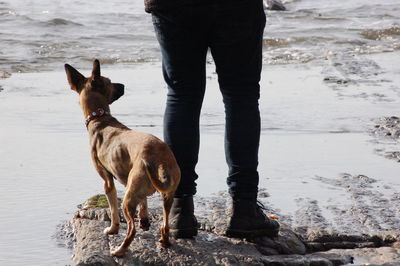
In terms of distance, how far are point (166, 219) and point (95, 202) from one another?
122 centimetres

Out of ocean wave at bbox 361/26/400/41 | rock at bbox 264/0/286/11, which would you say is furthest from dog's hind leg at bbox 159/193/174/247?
rock at bbox 264/0/286/11

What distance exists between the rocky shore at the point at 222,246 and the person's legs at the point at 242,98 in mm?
129

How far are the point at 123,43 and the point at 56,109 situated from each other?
6557 mm

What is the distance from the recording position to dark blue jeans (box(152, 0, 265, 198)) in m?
4.14

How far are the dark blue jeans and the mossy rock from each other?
0.92m

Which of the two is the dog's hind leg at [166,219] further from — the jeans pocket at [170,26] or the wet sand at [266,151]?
the jeans pocket at [170,26]

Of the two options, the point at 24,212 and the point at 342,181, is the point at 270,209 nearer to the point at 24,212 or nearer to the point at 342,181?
the point at 342,181

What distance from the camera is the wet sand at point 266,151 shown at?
492 centimetres

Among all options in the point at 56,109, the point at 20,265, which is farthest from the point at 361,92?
the point at 20,265

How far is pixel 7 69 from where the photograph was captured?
37.0ft

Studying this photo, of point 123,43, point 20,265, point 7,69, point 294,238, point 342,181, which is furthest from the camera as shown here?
point 123,43

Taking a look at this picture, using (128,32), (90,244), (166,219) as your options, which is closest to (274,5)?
(128,32)

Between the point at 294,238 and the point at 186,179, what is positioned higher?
the point at 186,179

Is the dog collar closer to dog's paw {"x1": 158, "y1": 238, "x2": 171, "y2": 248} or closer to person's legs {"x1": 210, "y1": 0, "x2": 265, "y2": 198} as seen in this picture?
person's legs {"x1": 210, "y1": 0, "x2": 265, "y2": 198}
